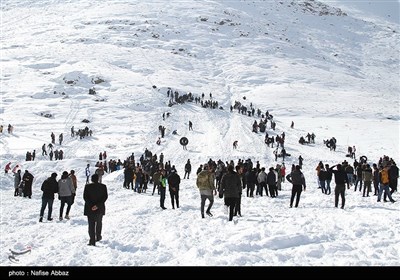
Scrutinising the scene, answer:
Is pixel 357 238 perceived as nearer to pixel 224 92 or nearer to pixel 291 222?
pixel 291 222

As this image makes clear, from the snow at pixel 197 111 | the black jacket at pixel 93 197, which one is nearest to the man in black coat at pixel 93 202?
the black jacket at pixel 93 197

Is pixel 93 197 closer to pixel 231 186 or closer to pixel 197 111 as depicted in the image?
pixel 231 186

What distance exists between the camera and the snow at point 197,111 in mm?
8711

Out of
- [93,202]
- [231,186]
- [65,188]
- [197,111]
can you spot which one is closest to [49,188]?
[65,188]

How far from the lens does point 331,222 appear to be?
35.3ft

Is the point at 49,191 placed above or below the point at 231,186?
below

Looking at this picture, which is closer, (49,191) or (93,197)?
(93,197)

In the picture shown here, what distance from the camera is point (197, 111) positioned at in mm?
56469

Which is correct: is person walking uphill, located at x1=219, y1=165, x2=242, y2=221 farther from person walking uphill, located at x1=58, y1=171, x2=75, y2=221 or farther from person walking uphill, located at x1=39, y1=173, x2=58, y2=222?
person walking uphill, located at x1=39, y1=173, x2=58, y2=222

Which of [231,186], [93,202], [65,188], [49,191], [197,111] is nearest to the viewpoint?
[93,202]

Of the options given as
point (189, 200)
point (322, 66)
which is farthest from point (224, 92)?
point (189, 200)

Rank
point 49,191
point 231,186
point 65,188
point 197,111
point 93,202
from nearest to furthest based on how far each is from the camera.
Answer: point 93,202, point 231,186, point 49,191, point 65,188, point 197,111

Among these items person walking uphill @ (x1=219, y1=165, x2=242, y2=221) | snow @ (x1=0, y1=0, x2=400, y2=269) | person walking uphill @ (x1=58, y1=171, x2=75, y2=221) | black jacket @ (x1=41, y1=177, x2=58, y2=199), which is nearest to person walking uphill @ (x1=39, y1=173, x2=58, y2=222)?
black jacket @ (x1=41, y1=177, x2=58, y2=199)

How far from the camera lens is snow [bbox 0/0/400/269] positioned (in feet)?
28.6
